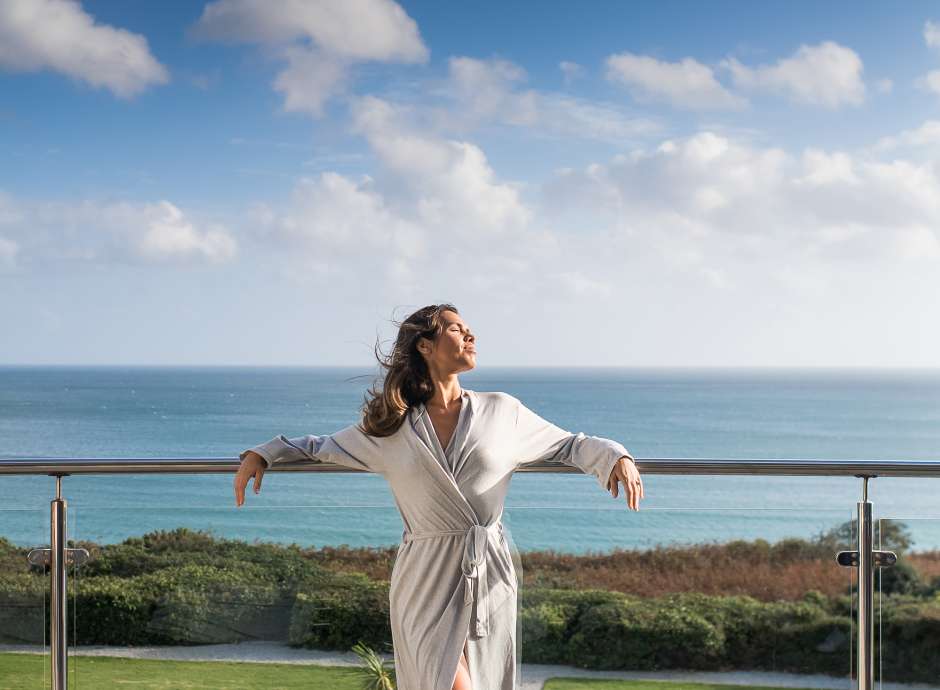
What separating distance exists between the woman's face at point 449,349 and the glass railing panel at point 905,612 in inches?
48.7

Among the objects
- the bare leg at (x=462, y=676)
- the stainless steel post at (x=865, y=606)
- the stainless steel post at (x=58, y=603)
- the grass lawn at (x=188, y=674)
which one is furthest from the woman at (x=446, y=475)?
the stainless steel post at (x=865, y=606)

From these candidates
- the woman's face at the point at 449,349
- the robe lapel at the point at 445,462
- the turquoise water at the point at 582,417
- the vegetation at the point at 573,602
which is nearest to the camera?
the robe lapel at the point at 445,462

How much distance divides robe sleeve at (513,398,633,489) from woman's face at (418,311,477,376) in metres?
0.19

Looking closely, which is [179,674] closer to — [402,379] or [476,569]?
[476,569]

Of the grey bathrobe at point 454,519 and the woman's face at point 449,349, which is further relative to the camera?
the woman's face at point 449,349

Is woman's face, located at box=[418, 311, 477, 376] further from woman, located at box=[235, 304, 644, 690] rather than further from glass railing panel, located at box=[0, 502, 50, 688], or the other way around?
glass railing panel, located at box=[0, 502, 50, 688]

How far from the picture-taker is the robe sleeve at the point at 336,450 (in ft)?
8.35

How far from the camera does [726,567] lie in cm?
271

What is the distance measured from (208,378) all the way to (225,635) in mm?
67234

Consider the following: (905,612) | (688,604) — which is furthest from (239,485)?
(905,612)

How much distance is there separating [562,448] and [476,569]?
1.33 ft

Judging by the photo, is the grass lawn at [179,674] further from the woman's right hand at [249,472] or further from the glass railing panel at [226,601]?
the woman's right hand at [249,472]

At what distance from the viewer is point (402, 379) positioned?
259 cm

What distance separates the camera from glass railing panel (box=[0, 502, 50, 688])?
2721mm
